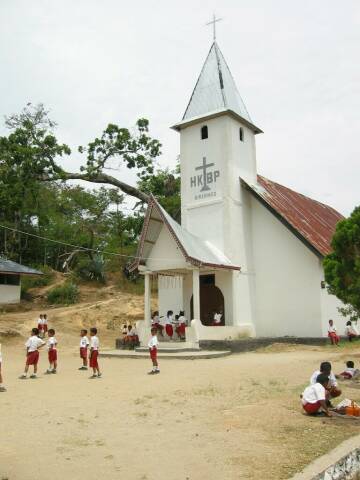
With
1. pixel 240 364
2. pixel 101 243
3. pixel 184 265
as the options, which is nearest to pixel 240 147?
pixel 184 265

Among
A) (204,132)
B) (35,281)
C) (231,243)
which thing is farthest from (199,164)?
(35,281)

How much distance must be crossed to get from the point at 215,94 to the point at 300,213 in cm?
670

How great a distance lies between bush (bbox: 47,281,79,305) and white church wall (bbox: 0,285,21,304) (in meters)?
1.85

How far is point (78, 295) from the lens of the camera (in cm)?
2947

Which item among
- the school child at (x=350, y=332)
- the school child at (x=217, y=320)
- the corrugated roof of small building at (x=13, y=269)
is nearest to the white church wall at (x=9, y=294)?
the corrugated roof of small building at (x=13, y=269)

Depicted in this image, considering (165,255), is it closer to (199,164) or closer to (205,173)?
(205,173)

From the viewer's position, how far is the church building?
19.0 meters

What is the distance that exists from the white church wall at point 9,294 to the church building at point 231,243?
9986 mm

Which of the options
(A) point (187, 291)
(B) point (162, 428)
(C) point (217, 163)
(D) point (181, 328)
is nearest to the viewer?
(B) point (162, 428)

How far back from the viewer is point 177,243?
17625 mm

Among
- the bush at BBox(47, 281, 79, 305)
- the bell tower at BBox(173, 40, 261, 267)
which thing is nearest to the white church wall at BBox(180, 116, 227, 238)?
the bell tower at BBox(173, 40, 261, 267)

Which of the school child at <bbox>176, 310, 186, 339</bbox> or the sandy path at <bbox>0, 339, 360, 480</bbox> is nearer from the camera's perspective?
the sandy path at <bbox>0, 339, 360, 480</bbox>

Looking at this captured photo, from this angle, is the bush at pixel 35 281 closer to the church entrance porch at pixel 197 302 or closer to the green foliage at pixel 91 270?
the green foliage at pixel 91 270

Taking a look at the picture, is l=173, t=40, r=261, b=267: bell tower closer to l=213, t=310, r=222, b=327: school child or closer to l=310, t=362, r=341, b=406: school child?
l=213, t=310, r=222, b=327: school child
